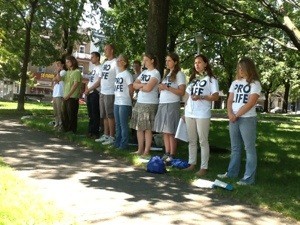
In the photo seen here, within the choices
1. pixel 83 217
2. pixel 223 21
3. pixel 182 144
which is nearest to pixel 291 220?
pixel 83 217

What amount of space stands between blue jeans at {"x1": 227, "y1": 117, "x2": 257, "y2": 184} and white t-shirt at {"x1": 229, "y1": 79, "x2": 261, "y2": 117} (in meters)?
0.13

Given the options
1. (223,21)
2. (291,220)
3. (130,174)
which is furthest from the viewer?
(223,21)

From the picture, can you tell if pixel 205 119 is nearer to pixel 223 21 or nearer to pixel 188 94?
pixel 188 94

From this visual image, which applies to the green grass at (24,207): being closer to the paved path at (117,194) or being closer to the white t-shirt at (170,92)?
the paved path at (117,194)

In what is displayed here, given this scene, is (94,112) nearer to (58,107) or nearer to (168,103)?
(58,107)

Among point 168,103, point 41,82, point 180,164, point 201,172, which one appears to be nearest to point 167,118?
point 168,103

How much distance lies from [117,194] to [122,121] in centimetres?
346

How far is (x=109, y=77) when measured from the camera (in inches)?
402

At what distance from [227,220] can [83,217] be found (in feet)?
5.12

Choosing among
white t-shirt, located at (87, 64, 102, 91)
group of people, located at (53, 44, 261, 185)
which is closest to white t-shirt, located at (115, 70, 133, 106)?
group of people, located at (53, 44, 261, 185)

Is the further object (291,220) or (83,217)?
(291,220)

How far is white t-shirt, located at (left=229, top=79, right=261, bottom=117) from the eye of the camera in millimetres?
6902

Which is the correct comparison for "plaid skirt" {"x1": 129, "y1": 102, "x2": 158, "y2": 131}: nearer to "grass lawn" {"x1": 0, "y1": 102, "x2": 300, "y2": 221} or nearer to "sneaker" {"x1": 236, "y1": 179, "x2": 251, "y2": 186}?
"grass lawn" {"x1": 0, "y1": 102, "x2": 300, "y2": 221}

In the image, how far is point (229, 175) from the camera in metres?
7.25
